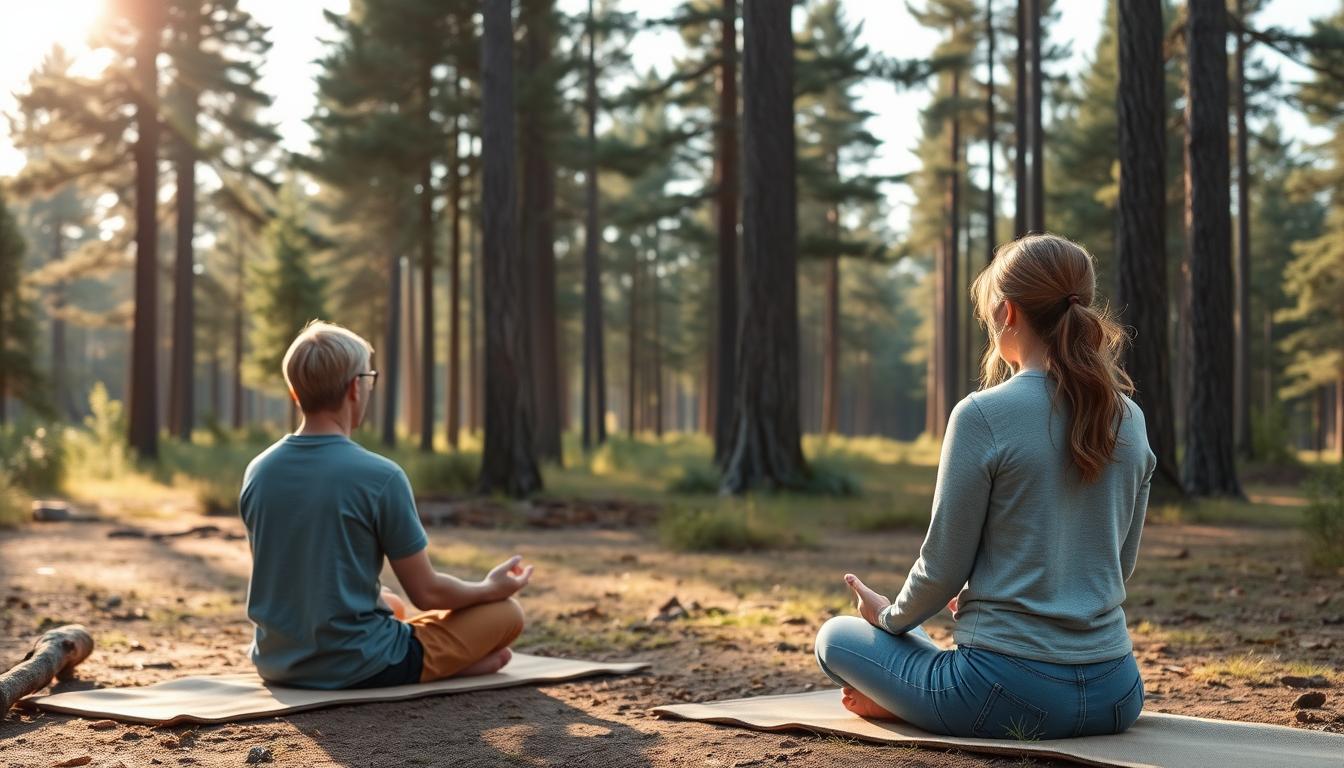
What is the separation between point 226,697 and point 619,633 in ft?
9.22

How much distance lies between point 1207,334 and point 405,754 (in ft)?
51.4

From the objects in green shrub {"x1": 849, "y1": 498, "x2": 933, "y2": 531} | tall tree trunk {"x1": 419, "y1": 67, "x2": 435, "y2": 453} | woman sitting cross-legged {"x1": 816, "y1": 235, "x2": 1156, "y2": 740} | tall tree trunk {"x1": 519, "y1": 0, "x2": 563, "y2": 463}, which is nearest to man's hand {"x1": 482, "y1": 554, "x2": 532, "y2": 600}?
woman sitting cross-legged {"x1": 816, "y1": 235, "x2": 1156, "y2": 740}

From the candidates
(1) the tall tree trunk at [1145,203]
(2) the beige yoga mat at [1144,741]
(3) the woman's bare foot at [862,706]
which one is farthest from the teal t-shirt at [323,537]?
(1) the tall tree trunk at [1145,203]

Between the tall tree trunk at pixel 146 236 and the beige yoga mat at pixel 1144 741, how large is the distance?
21834 millimetres

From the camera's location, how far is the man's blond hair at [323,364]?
4.72 metres

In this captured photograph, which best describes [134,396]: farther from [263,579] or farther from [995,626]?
[995,626]

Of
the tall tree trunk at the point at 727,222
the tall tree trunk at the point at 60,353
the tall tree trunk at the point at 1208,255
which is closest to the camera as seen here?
the tall tree trunk at the point at 1208,255

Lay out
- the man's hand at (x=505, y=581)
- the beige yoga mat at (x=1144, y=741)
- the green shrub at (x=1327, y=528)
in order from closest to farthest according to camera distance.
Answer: the beige yoga mat at (x=1144, y=741), the man's hand at (x=505, y=581), the green shrub at (x=1327, y=528)

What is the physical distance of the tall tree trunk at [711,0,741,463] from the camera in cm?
2292

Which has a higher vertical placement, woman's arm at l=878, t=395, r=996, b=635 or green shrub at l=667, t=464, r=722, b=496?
woman's arm at l=878, t=395, r=996, b=635

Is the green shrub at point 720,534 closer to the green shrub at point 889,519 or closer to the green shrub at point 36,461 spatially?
the green shrub at point 889,519

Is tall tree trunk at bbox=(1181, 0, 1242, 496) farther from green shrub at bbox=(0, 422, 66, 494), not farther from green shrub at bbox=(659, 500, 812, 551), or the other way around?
green shrub at bbox=(0, 422, 66, 494)

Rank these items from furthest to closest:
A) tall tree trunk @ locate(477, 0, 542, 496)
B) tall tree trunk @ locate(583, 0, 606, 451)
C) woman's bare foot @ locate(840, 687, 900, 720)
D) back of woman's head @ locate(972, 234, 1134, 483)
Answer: tall tree trunk @ locate(583, 0, 606, 451)
tall tree trunk @ locate(477, 0, 542, 496)
woman's bare foot @ locate(840, 687, 900, 720)
back of woman's head @ locate(972, 234, 1134, 483)

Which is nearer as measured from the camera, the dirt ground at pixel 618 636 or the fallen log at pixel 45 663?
the dirt ground at pixel 618 636
